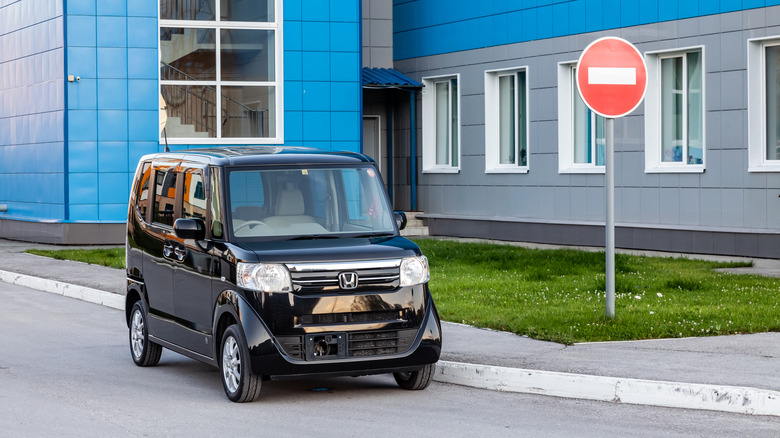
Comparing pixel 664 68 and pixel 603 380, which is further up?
pixel 664 68

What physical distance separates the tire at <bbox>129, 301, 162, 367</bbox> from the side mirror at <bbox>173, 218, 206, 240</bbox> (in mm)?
1473

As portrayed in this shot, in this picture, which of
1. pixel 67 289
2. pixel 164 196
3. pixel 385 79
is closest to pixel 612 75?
pixel 164 196

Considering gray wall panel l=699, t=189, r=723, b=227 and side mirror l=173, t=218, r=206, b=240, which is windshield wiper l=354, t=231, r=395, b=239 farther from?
gray wall panel l=699, t=189, r=723, b=227

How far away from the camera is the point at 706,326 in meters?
10.7

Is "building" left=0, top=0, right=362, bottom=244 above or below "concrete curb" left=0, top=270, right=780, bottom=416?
above

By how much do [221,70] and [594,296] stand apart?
42.9 ft

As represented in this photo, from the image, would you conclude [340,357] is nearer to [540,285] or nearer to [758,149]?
[540,285]

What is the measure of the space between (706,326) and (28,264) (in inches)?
495

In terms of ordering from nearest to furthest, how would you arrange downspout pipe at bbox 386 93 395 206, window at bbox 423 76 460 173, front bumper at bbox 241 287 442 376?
1. front bumper at bbox 241 287 442 376
2. window at bbox 423 76 460 173
3. downspout pipe at bbox 386 93 395 206

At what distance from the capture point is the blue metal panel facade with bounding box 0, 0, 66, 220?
23.9 m

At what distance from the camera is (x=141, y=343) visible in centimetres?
1029

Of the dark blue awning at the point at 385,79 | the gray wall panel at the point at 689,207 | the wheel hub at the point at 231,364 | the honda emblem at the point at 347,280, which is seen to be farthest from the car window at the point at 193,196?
the dark blue awning at the point at 385,79

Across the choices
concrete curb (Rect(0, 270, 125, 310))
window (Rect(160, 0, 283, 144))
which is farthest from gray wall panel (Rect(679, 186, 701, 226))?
concrete curb (Rect(0, 270, 125, 310))

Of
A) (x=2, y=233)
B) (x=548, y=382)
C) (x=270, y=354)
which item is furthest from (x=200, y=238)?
(x=2, y=233)
